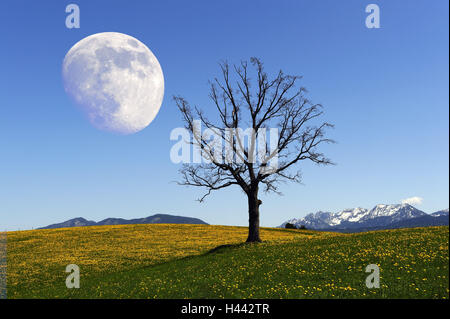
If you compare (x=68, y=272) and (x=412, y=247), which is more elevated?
(x=412, y=247)

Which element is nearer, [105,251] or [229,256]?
[229,256]

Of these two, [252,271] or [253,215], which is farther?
[253,215]

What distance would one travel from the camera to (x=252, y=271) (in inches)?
822

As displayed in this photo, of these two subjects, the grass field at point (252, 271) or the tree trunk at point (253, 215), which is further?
the tree trunk at point (253, 215)

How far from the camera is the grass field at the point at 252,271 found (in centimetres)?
1575

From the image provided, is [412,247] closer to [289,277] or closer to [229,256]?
[289,277]

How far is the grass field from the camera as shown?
15.8m

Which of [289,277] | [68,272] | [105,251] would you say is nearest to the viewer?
[289,277]

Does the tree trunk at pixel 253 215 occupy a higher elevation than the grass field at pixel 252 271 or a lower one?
higher

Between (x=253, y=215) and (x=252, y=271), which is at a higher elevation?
(x=253, y=215)
